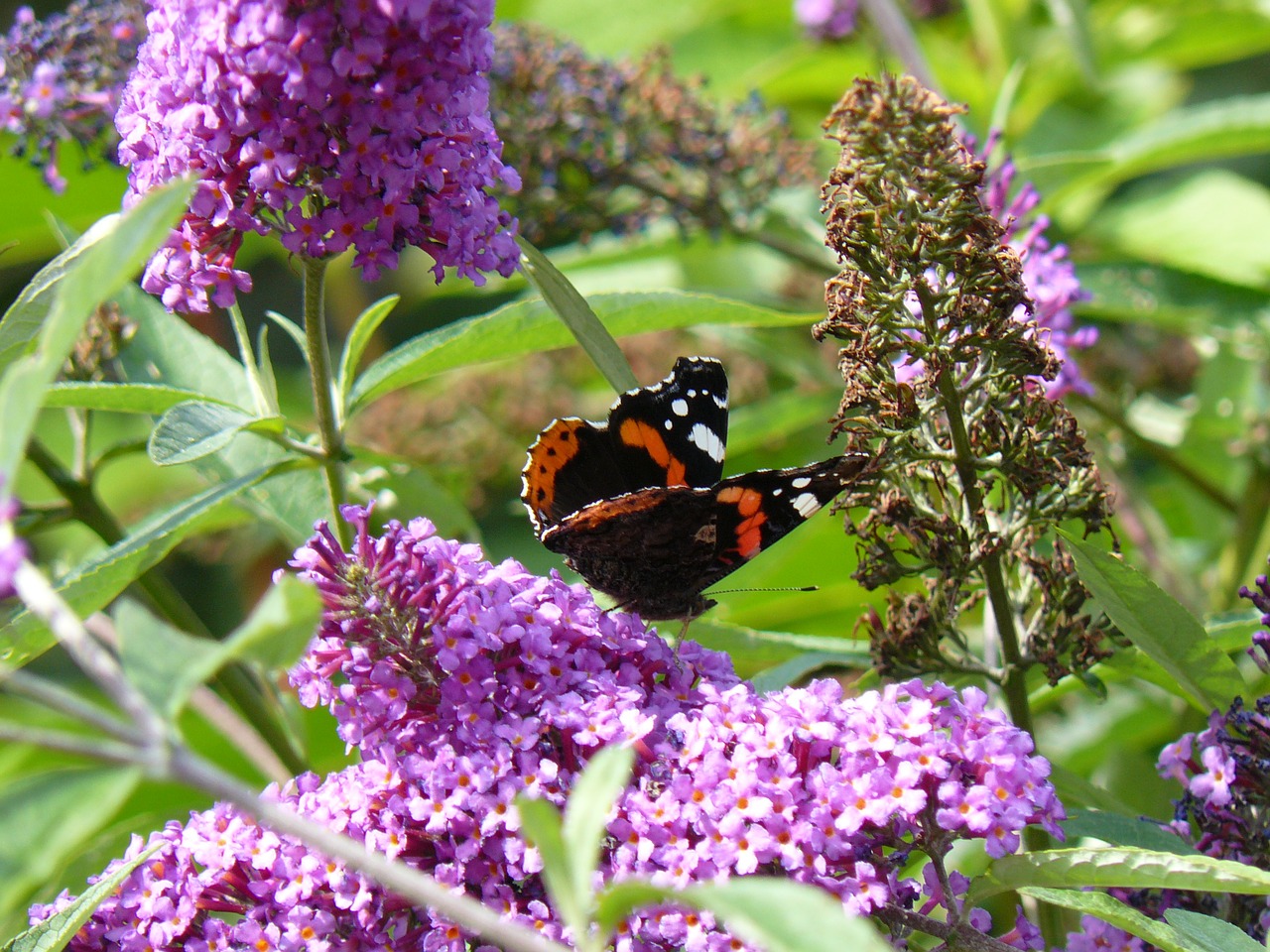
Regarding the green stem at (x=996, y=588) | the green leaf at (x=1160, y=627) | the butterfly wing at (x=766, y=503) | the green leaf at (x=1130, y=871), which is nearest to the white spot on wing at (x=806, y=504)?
the butterfly wing at (x=766, y=503)

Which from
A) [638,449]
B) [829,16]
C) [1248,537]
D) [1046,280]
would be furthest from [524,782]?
[829,16]

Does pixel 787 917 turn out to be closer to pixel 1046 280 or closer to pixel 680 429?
pixel 680 429

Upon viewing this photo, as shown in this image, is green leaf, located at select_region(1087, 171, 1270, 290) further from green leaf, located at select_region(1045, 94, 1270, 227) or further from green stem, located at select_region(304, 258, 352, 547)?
green stem, located at select_region(304, 258, 352, 547)

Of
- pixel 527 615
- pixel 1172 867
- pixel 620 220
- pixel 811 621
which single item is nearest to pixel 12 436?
pixel 527 615

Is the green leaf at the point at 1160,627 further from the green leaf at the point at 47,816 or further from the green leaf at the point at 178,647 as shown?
the green leaf at the point at 47,816

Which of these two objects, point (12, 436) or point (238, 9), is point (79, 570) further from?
point (238, 9)

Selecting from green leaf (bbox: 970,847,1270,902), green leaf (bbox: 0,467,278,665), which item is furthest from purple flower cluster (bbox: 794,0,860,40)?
green leaf (bbox: 970,847,1270,902)
